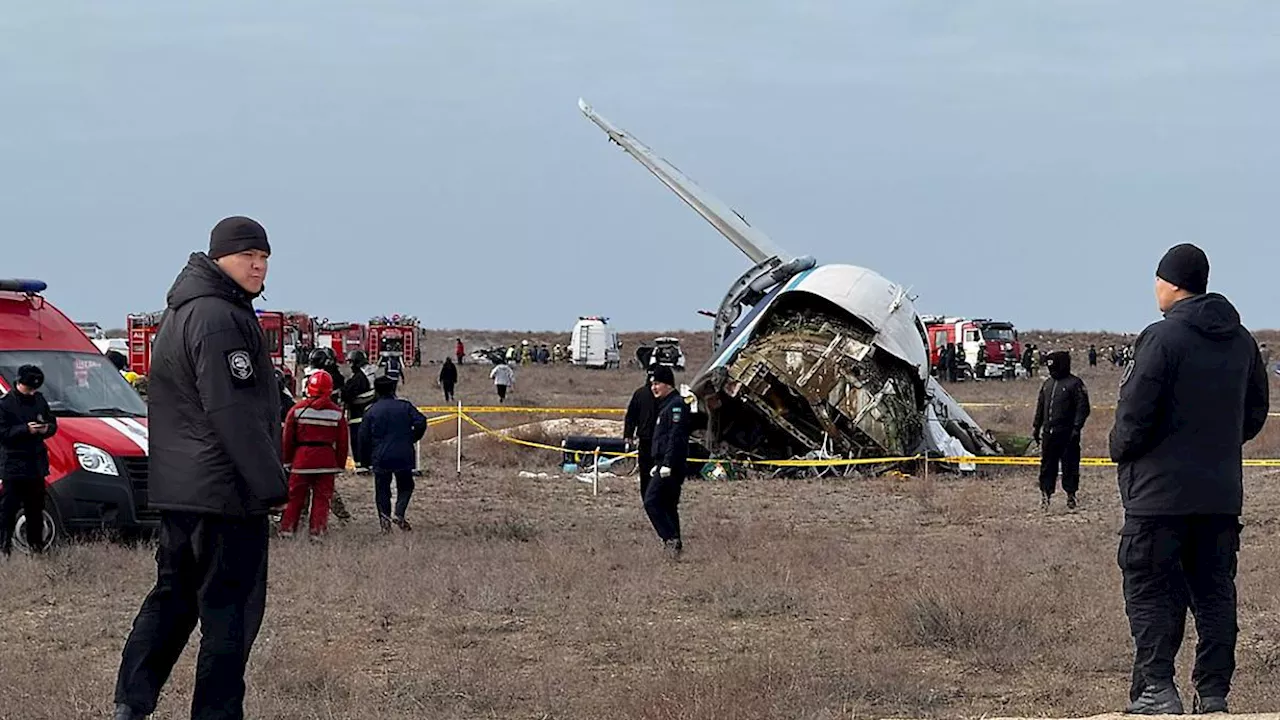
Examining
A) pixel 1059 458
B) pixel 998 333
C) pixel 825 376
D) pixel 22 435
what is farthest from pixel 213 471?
pixel 998 333

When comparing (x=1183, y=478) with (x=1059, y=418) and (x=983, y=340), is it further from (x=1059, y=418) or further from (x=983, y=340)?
(x=983, y=340)

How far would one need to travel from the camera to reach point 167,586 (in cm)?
570

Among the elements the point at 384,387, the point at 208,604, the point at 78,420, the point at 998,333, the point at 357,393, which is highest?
the point at 998,333

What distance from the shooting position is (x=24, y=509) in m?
11.8

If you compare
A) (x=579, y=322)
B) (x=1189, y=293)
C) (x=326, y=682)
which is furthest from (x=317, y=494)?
(x=579, y=322)

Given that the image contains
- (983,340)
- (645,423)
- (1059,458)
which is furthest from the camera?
(983,340)

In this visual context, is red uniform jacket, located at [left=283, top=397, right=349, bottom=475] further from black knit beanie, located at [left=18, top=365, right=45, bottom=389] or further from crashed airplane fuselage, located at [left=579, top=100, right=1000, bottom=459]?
crashed airplane fuselage, located at [left=579, top=100, right=1000, bottom=459]

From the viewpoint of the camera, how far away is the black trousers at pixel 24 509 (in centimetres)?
1151

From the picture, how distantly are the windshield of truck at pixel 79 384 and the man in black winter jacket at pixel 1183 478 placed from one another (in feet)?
28.9

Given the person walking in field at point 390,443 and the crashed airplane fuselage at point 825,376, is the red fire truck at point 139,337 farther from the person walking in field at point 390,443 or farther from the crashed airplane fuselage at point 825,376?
the person walking in field at point 390,443

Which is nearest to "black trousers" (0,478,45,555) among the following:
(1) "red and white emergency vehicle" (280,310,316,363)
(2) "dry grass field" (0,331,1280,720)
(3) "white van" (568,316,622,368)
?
(2) "dry grass field" (0,331,1280,720)

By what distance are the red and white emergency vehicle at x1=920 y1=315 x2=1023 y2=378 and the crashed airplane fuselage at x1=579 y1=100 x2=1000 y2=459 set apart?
35130mm

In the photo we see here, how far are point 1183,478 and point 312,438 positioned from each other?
8294 mm

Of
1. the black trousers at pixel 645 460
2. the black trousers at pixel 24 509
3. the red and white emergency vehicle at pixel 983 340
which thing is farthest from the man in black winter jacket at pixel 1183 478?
the red and white emergency vehicle at pixel 983 340
